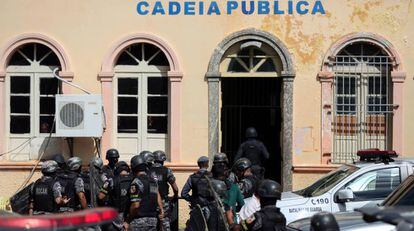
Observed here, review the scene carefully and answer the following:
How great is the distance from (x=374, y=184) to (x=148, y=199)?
10.1ft

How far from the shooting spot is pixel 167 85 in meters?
15.7

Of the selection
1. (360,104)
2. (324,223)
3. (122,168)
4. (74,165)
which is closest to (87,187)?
(74,165)

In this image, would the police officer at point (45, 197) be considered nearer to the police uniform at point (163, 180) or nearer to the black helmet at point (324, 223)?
the police uniform at point (163, 180)

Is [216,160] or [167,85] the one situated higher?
[167,85]

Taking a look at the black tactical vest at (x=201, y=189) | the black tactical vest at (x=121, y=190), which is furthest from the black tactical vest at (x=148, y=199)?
the black tactical vest at (x=201, y=189)

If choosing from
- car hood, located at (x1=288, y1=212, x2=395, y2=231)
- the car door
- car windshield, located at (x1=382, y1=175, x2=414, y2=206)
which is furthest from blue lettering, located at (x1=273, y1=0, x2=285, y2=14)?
car windshield, located at (x1=382, y1=175, x2=414, y2=206)

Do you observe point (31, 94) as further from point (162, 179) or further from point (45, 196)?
point (45, 196)

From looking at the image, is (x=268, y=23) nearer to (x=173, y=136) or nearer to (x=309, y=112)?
(x=309, y=112)

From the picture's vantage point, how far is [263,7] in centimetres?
1549

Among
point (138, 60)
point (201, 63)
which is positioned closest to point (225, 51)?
point (201, 63)

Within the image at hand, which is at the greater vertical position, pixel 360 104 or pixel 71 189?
pixel 360 104

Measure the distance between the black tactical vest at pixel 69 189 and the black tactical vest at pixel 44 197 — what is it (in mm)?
204

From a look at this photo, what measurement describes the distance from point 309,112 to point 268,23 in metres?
1.86

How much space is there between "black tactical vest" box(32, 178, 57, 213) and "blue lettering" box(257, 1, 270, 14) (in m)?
6.16
